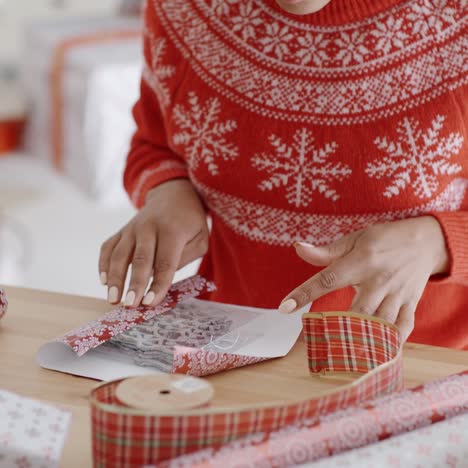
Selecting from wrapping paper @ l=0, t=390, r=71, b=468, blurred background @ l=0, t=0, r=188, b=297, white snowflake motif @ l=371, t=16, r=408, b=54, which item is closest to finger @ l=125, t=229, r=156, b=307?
wrapping paper @ l=0, t=390, r=71, b=468

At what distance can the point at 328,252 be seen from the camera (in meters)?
0.98

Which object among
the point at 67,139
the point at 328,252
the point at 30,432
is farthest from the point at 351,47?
the point at 67,139

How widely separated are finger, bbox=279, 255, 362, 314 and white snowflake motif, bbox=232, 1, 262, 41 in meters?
0.33

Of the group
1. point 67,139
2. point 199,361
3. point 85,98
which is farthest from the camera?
point 67,139

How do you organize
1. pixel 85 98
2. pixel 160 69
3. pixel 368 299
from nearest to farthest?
pixel 368 299
pixel 160 69
pixel 85 98

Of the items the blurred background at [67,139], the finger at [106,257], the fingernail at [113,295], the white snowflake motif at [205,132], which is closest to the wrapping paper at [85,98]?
the blurred background at [67,139]

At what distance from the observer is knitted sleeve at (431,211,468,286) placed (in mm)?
1018

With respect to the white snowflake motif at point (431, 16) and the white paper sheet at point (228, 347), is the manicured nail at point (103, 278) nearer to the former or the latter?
the white paper sheet at point (228, 347)

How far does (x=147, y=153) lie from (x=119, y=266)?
0.29 meters

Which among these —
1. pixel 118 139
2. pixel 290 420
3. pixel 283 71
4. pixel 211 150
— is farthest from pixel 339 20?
pixel 118 139

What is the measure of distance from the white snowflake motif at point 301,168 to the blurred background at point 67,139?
1.96 m

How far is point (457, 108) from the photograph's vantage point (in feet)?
3.41

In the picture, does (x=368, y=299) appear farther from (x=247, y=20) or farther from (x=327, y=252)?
(x=247, y=20)

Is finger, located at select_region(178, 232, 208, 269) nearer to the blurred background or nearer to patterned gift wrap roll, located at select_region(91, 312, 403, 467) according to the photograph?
patterned gift wrap roll, located at select_region(91, 312, 403, 467)
